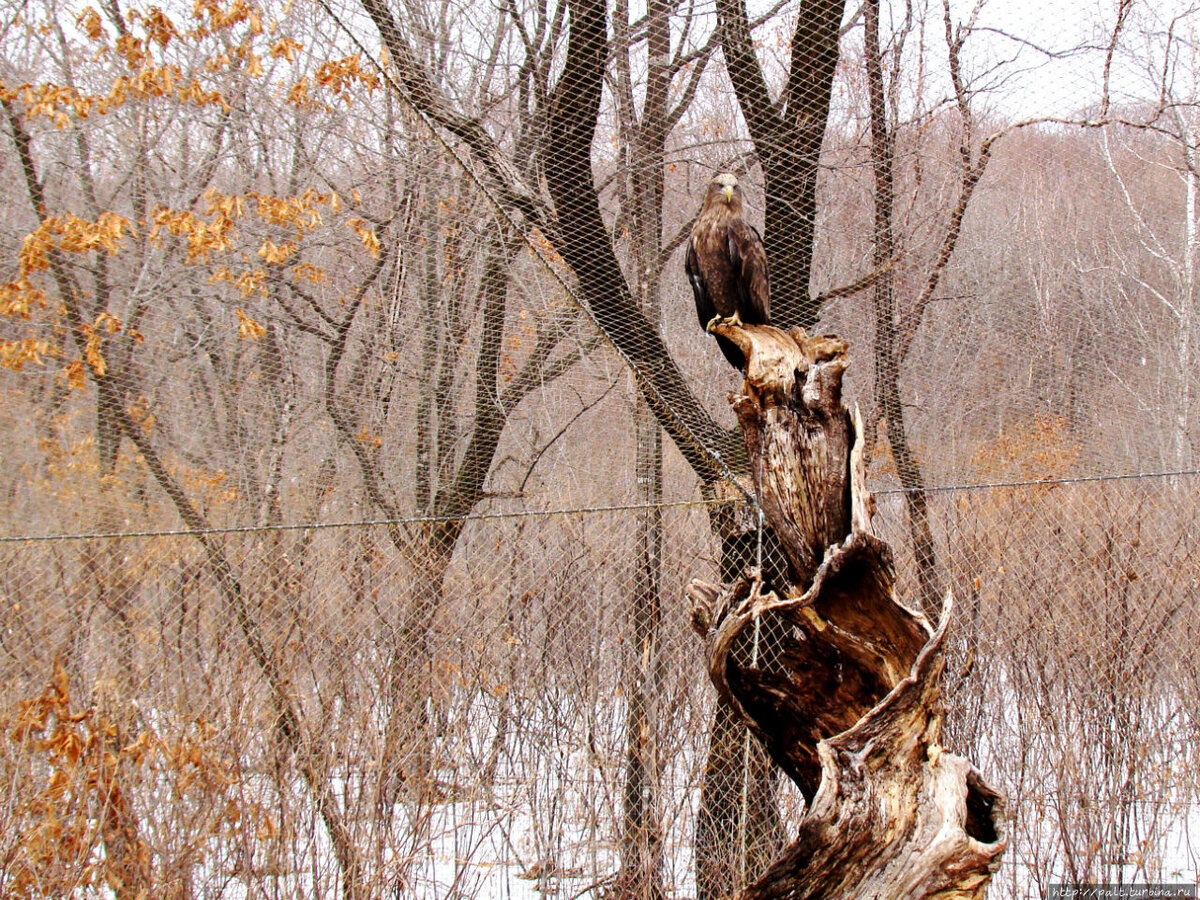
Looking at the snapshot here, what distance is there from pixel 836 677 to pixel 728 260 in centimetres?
118

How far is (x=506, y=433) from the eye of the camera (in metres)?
3.40

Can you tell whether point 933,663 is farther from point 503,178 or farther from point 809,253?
point 503,178

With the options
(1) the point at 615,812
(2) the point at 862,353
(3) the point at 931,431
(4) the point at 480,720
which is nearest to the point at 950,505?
(3) the point at 931,431

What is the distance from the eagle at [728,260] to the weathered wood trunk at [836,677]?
0.42 metres

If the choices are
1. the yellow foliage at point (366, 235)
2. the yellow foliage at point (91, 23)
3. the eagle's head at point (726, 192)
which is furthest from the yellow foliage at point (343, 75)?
the eagle's head at point (726, 192)

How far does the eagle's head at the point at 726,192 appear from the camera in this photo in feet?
8.36

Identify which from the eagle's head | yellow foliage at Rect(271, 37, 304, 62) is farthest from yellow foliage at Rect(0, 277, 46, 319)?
the eagle's head

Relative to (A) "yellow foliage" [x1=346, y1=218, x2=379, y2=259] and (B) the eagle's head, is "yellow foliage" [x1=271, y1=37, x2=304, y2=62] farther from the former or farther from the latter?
(B) the eagle's head

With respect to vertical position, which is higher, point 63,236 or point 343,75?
point 343,75

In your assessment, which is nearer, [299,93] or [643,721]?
[643,721]

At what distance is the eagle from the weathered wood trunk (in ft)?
1.37

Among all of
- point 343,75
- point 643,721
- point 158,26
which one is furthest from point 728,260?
point 158,26

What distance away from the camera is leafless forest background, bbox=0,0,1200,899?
2.78 meters

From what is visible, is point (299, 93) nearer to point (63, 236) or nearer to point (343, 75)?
point (343, 75)
